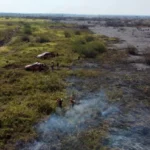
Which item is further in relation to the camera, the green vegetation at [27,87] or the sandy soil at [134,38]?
the sandy soil at [134,38]

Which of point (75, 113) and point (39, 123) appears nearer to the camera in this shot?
point (39, 123)

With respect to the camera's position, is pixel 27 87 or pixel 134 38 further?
pixel 134 38

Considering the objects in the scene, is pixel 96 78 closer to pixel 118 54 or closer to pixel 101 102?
pixel 101 102

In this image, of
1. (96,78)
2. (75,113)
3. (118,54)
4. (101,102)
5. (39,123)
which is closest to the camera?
(39,123)

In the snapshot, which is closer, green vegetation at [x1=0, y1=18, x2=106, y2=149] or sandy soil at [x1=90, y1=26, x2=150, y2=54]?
green vegetation at [x1=0, y1=18, x2=106, y2=149]

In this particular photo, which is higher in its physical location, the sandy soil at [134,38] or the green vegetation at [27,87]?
the green vegetation at [27,87]

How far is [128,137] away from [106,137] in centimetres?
134

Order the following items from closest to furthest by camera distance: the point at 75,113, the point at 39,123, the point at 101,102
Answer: the point at 39,123
the point at 75,113
the point at 101,102

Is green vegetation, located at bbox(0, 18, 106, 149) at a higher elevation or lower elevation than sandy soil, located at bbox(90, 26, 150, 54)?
higher

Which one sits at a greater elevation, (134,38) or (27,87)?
(27,87)

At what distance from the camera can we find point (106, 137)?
738 inches

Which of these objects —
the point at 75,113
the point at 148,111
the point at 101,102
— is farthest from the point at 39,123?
the point at 148,111

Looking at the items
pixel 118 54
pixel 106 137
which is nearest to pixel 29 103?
pixel 106 137

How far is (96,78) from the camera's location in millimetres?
33062
